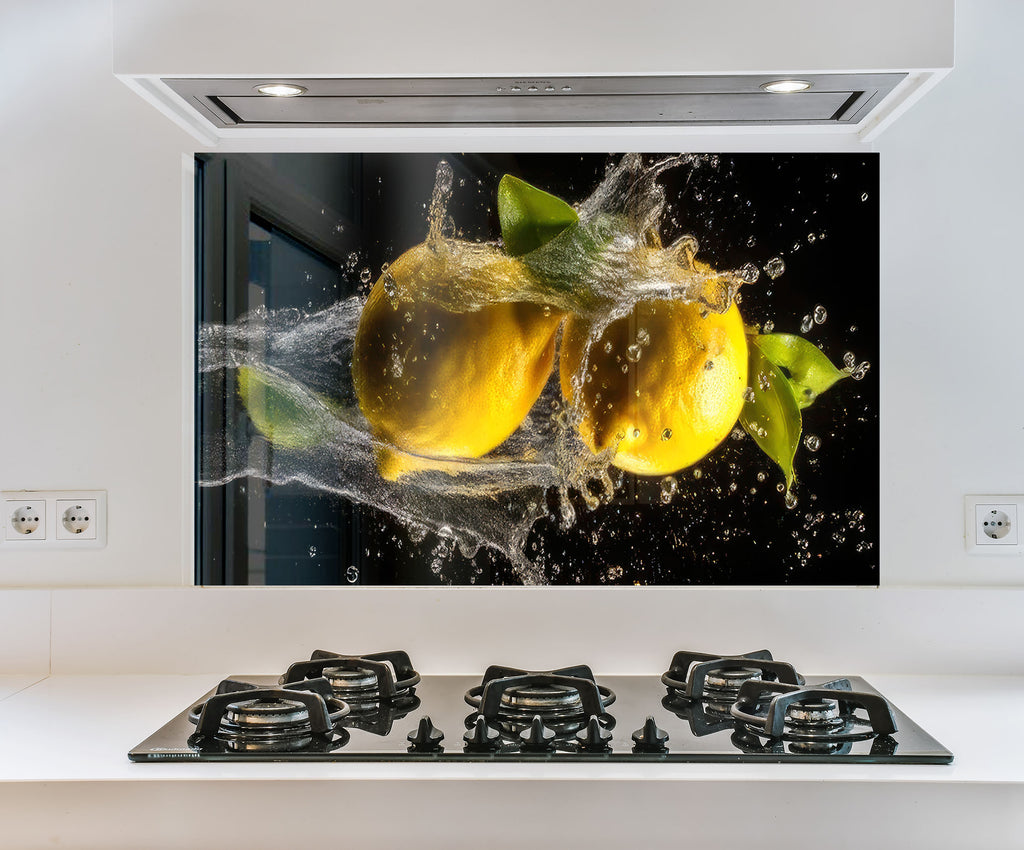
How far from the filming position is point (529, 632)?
1.34 meters

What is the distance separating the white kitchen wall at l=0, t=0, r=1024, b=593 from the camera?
1.35 metres

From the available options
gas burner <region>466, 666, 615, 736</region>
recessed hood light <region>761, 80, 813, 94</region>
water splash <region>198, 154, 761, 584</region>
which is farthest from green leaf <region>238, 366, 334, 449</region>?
recessed hood light <region>761, 80, 813, 94</region>

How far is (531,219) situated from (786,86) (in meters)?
0.46

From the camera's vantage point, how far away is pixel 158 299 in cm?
138

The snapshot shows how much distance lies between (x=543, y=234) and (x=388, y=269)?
0.85 ft

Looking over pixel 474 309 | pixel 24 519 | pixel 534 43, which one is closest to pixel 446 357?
pixel 474 309

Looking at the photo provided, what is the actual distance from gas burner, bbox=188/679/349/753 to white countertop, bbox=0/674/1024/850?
0.17 ft

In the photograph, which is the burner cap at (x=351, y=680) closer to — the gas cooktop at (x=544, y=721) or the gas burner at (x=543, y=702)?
the gas cooktop at (x=544, y=721)

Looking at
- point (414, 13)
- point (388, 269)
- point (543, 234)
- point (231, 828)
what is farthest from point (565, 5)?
point (231, 828)

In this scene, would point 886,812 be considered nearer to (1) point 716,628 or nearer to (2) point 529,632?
(1) point 716,628

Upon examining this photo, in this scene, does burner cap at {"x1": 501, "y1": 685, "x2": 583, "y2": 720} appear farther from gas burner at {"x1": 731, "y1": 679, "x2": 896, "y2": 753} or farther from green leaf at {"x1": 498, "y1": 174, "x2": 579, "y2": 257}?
green leaf at {"x1": 498, "y1": 174, "x2": 579, "y2": 257}

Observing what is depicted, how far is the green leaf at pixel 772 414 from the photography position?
1.35m

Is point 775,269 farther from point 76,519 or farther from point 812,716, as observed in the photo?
point 76,519

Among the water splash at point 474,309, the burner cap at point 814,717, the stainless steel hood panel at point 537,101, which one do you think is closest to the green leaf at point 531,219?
the water splash at point 474,309
